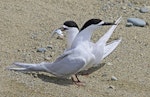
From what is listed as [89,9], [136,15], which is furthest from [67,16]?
[136,15]

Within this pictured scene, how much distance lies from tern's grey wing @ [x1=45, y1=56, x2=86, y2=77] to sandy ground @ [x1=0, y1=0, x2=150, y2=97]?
0.36ft

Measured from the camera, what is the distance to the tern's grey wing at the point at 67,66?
4938 mm

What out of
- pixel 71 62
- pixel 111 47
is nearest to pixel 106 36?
pixel 111 47

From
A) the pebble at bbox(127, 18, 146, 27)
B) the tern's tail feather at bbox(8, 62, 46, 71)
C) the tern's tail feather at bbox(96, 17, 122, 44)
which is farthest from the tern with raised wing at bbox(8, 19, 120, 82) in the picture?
the pebble at bbox(127, 18, 146, 27)

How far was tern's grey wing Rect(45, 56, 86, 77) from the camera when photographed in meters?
4.94

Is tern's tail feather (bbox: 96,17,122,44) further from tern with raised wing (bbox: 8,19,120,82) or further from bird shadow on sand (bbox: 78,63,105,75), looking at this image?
tern with raised wing (bbox: 8,19,120,82)

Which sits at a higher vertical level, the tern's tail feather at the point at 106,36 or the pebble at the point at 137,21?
the tern's tail feather at the point at 106,36

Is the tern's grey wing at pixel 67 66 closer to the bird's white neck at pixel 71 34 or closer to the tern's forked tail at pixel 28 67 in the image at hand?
the tern's forked tail at pixel 28 67

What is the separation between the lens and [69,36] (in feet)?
17.2

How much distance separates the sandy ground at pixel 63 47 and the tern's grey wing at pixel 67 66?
0.36ft

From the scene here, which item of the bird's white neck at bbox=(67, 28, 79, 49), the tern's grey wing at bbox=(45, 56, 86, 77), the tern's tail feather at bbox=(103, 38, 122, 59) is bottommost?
the tern's tail feather at bbox=(103, 38, 122, 59)

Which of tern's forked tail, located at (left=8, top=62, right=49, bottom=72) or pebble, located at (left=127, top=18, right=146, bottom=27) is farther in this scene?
pebble, located at (left=127, top=18, right=146, bottom=27)

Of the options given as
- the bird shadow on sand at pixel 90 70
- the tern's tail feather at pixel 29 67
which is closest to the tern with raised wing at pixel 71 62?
the tern's tail feather at pixel 29 67

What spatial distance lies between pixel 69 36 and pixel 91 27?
0.82ft
